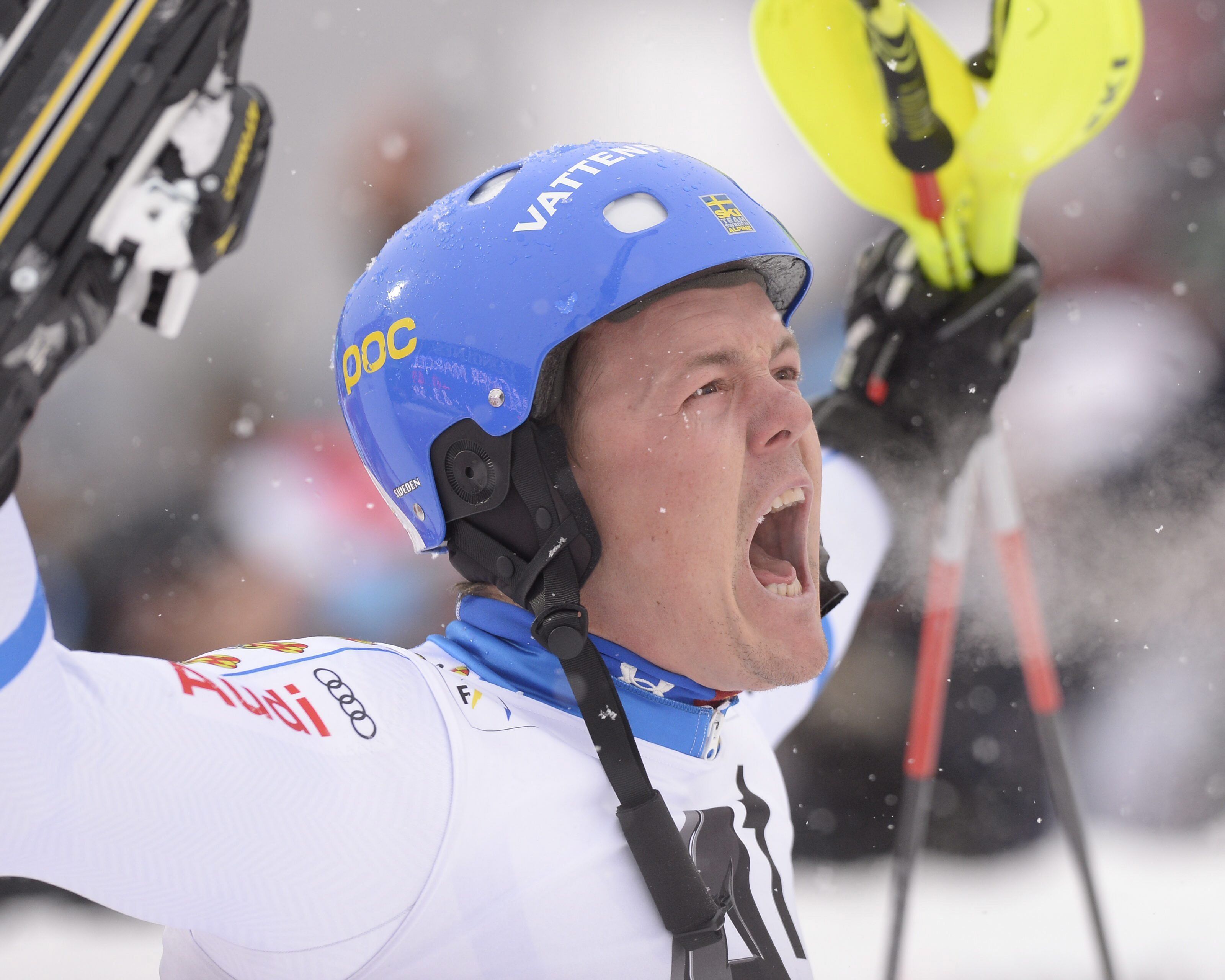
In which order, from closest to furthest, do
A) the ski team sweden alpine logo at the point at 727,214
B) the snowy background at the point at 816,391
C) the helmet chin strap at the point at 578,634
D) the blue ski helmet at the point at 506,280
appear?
the helmet chin strap at the point at 578,634 → the blue ski helmet at the point at 506,280 → the ski team sweden alpine logo at the point at 727,214 → the snowy background at the point at 816,391

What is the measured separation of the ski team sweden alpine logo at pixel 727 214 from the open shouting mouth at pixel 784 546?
0.46 metres

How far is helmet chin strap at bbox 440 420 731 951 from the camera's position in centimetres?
145

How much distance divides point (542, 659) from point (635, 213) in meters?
0.76

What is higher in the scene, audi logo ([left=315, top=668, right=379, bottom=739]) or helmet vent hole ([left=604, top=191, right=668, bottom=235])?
helmet vent hole ([left=604, top=191, right=668, bottom=235])

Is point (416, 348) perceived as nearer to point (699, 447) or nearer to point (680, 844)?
point (699, 447)

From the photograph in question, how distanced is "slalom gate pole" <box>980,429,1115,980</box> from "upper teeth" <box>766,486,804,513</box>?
116 centimetres

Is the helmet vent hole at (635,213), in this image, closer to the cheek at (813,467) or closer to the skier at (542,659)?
the skier at (542,659)

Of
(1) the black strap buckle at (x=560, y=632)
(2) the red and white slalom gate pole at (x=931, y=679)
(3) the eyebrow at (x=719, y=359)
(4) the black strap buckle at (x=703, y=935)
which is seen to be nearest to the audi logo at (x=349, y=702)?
(1) the black strap buckle at (x=560, y=632)

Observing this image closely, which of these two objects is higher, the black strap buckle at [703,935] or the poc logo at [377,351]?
the poc logo at [377,351]

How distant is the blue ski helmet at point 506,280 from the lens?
63.5 inches

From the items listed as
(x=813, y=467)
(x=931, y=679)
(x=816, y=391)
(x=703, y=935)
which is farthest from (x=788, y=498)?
(x=816, y=391)

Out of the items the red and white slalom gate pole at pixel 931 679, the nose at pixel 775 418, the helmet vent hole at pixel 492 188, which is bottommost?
the red and white slalom gate pole at pixel 931 679

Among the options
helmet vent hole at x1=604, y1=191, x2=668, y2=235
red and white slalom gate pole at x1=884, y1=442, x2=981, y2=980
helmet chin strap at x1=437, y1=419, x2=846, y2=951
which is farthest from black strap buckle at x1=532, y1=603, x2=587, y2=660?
red and white slalom gate pole at x1=884, y1=442, x2=981, y2=980

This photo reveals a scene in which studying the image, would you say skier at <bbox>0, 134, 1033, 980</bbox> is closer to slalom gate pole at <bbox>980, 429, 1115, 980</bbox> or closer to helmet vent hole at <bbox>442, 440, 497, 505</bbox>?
helmet vent hole at <bbox>442, 440, 497, 505</bbox>
